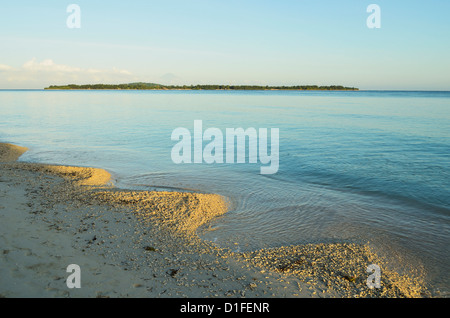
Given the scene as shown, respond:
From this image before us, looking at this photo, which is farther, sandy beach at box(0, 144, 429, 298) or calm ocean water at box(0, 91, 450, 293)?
calm ocean water at box(0, 91, 450, 293)

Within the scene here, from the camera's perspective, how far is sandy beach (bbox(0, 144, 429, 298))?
20.0ft

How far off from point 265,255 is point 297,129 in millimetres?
29488

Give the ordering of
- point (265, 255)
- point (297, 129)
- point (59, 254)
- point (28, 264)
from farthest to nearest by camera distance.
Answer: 1. point (297, 129)
2. point (265, 255)
3. point (59, 254)
4. point (28, 264)

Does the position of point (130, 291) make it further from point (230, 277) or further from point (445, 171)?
point (445, 171)

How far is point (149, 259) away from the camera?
23.6 feet

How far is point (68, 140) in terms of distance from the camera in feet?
89.7

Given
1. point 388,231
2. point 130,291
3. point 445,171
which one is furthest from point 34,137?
point 445,171

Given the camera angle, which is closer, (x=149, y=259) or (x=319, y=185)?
(x=149, y=259)

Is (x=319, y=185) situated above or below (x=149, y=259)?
above

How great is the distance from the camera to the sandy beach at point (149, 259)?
20.0 ft

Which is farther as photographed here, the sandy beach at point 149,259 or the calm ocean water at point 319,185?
the calm ocean water at point 319,185

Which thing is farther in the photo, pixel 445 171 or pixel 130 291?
pixel 445 171
